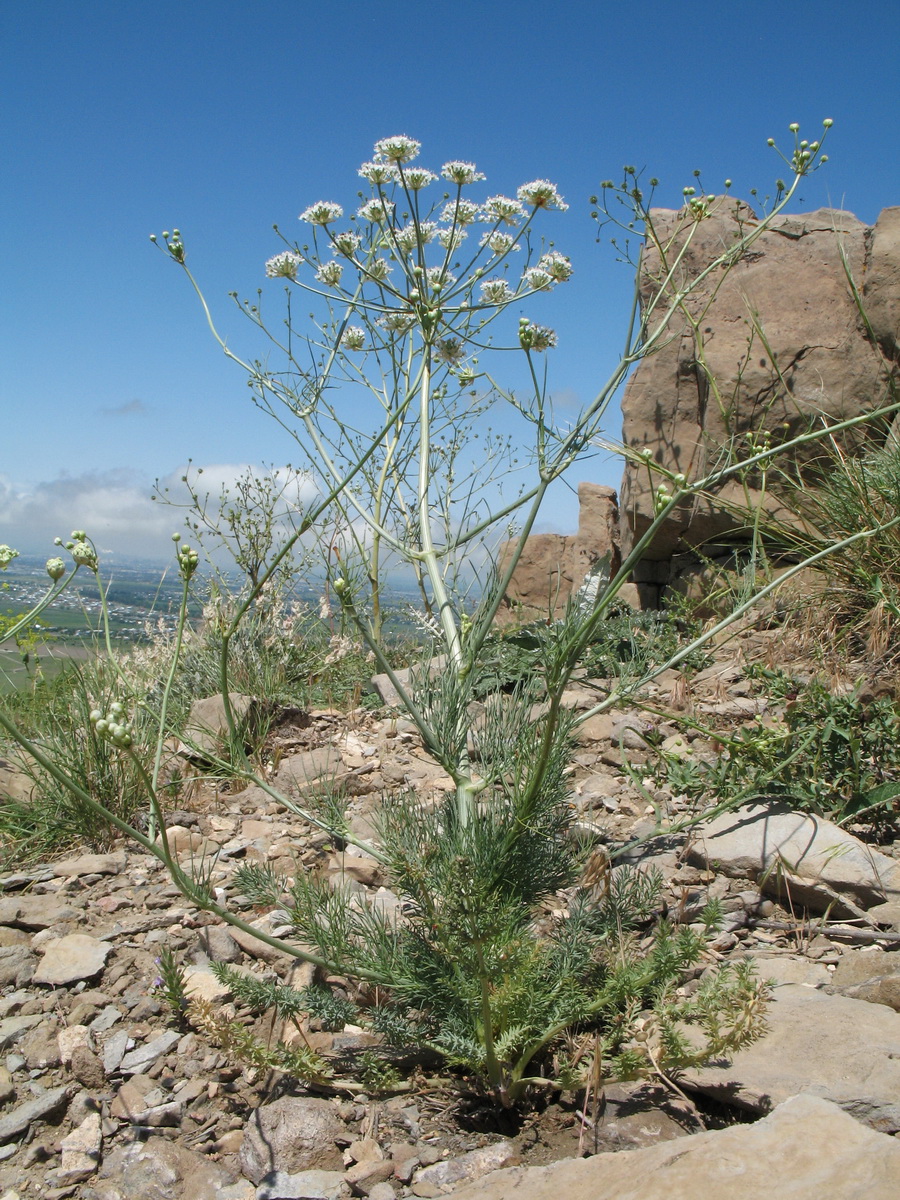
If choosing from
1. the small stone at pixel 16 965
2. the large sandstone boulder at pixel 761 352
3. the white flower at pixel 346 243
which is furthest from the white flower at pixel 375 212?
the small stone at pixel 16 965

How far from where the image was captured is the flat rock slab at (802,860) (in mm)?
2727

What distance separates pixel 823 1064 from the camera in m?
1.91

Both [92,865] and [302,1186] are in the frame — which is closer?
[302,1186]

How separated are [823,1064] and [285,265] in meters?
3.94

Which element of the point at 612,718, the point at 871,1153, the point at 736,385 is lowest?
the point at 871,1153

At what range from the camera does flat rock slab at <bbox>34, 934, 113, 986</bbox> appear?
2.60 m

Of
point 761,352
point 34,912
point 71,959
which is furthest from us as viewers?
point 761,352

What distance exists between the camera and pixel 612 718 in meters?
4.26

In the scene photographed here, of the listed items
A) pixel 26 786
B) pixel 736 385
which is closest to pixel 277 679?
pixel 26 786

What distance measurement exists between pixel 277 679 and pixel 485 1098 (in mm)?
3304

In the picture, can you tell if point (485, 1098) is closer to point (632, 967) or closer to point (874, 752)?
point (632, 967)

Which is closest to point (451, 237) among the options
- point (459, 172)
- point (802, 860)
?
point (459, 172)

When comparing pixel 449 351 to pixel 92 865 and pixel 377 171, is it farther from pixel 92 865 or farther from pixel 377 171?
pixel 92 865

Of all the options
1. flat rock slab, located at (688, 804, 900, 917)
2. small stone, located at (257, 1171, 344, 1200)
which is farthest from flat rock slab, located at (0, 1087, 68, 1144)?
flat rock slab, located at (688, 804, 900, 917)
